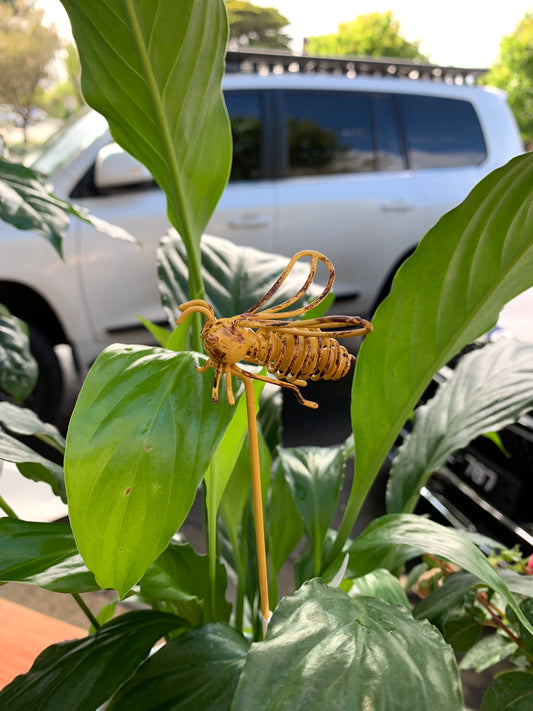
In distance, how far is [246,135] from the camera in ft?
7.06

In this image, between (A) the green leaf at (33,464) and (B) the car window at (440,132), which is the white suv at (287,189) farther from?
(A) the green leaf at (33,464)

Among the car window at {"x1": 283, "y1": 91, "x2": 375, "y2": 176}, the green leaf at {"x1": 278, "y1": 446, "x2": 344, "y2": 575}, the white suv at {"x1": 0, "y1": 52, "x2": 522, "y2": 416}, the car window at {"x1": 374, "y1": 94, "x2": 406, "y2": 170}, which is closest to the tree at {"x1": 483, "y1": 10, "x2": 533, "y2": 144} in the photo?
→ the white suv at {"x1": 0, "y1": 52, "x2": 522, "y2": 416}

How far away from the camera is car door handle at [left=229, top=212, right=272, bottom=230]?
A: 2.11 metres

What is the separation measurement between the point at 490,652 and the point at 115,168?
1.67 metres

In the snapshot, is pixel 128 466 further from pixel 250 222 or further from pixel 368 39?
pixel 368 39

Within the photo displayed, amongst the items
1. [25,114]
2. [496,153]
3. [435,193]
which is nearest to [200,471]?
[435,193]

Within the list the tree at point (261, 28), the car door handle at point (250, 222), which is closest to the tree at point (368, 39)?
the tree at point (261, 28)

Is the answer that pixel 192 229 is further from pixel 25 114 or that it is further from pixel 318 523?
pixel 25 114

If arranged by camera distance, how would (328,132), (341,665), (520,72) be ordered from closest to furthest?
1. (341,665)
2. (328,132)
3. (520,72)

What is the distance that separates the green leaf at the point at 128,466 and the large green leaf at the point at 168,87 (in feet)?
0.86

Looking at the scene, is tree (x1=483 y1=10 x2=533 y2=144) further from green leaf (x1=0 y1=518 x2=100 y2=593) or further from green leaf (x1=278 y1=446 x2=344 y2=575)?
green leaf (x1=0 y1=518 x2=100 y2=593)

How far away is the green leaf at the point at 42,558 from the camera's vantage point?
1.38ft

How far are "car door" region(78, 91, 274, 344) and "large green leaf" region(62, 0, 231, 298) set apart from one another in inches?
57.2

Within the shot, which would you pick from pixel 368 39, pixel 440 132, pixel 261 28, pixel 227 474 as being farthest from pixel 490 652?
pixel 368 39
